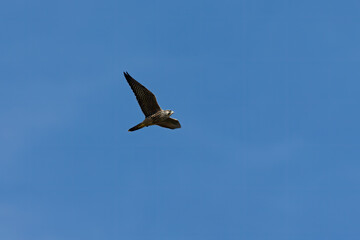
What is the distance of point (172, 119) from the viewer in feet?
146

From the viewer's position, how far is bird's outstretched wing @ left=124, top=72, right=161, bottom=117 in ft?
138

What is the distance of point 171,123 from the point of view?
4484 cm

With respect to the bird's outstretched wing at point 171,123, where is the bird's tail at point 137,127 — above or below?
below

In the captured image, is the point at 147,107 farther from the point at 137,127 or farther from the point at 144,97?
the point at 137,127

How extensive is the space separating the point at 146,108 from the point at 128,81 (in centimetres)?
198

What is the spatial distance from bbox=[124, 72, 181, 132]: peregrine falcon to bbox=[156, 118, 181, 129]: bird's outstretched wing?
0.62m

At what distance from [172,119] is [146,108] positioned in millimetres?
2315

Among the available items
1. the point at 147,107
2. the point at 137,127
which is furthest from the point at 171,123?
the point at 147,107

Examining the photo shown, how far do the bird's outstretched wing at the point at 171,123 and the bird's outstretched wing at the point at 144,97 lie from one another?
73.7 inches

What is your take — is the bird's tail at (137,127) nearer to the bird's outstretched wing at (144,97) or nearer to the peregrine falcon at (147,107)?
the peregrine falcon at (147,107)

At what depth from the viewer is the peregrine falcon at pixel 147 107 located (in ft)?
138

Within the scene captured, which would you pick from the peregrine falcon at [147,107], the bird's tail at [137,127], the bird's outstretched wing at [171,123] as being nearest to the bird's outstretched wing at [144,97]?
the peregrine falcon at [147,107]

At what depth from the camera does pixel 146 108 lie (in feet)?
141

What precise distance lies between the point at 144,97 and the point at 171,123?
3.19 meters
